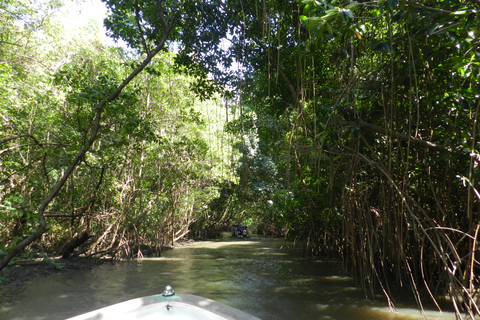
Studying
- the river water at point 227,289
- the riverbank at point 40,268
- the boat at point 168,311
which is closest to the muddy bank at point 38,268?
the riverbank at point 40,268

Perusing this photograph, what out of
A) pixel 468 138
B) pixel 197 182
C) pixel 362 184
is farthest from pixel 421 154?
pixel 197 182

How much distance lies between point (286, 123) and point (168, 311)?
4.60 meters

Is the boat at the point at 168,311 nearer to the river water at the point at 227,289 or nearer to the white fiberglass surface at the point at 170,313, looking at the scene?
the white fiberglass surface at the point at 170,313

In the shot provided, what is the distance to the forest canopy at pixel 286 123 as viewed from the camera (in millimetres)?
3164

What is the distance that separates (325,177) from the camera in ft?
22.3

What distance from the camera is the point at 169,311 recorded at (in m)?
2.08

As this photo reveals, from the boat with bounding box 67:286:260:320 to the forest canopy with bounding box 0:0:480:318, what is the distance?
1.44m

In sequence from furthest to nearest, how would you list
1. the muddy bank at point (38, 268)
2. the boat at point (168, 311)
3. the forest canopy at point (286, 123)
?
1. the muddy bank at point (38, 268)
2. the forest canopy at point (286, 123)
3. the boat at point (168, 311)

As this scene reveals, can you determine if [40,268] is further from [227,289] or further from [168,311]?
[168,311]

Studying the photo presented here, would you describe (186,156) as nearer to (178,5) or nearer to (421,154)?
(178,5)

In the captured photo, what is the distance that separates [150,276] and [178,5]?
5.91 meters

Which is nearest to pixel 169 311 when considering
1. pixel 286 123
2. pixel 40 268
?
pixel 286 123

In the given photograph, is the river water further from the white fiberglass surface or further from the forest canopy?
the white fiberglass surface

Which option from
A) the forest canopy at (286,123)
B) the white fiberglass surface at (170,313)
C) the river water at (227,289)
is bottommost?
the river water at (227,289)
